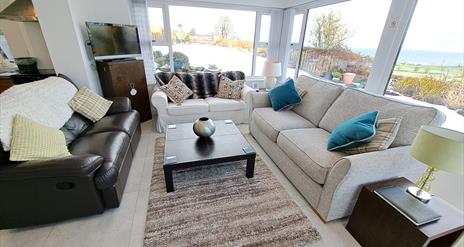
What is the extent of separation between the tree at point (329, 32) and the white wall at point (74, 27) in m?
3.17

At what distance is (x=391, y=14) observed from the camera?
89.3 inches

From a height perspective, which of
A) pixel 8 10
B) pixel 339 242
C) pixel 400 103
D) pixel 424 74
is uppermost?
pixel 8 10

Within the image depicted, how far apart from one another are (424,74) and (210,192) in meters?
2.52

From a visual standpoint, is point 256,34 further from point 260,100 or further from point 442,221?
point 442,221

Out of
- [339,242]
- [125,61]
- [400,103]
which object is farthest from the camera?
[125,61]

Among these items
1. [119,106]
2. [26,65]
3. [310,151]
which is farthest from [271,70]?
[26,65]

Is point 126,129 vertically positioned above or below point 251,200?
above

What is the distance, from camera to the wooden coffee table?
1841 millimetres

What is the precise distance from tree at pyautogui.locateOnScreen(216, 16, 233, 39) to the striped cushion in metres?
1.01

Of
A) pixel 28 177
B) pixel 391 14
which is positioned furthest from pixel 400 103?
pixel 28 177

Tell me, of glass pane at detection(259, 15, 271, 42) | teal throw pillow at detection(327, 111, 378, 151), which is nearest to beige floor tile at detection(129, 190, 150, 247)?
teal throw pillow at detection(327, 111, 378, 151)

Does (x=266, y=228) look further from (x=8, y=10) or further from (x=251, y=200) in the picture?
(x=8, y=10)

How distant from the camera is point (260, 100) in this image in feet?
9.84

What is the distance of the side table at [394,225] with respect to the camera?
3.81 ft
